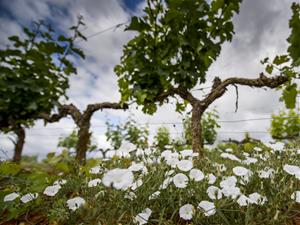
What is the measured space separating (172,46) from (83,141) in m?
1.89

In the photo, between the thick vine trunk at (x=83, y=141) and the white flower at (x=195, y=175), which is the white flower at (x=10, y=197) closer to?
the white flower at (x=195, y=175)

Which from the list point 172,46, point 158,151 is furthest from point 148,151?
point 172,46

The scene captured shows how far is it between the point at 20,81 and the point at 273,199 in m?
5.23

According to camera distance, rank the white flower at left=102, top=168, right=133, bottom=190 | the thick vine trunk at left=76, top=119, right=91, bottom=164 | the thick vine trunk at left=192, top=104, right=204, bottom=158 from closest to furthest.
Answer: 1. the white flower at left=102, top=168, right=133, bottom=190
2. the thick vine trunk at left=192, top=104, right=204, bottom=158
3. the thick vine trunk at left=76, top=119, right=91, bottom=164

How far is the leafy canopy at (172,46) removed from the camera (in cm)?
299

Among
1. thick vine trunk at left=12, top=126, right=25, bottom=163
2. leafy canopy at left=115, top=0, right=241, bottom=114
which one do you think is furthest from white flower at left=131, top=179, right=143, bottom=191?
thick vine trunk at left=12, top=126, right=25, bottom=163

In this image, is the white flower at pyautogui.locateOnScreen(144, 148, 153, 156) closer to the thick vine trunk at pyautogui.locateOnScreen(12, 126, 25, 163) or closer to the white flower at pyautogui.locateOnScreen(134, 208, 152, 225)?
the white flower at pyautogui.locateOnScreen(134, 208, 152, 225)

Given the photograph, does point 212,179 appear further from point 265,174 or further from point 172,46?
point 172,46

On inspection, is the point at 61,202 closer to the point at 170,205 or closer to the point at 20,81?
the point at 170,205

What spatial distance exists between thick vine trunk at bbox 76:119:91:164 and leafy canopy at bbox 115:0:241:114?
92 cm

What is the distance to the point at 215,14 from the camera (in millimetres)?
3033

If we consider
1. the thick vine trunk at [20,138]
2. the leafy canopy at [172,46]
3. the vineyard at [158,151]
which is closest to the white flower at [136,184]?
the vineyard at [158,151]

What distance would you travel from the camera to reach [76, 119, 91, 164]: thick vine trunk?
3.81 metres

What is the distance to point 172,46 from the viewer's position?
10.6 ft
